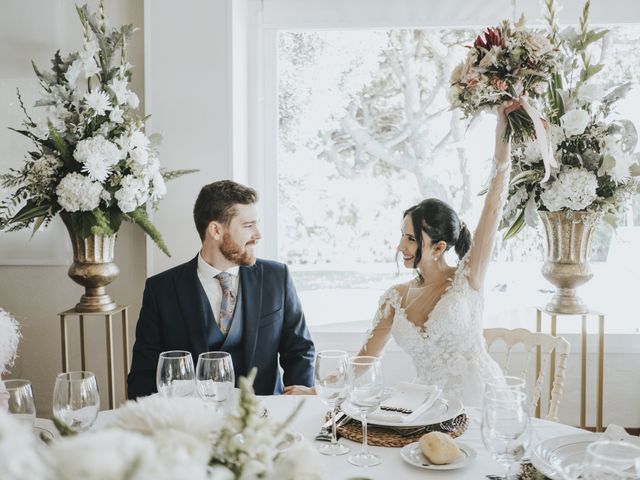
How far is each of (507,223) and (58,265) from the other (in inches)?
81.2

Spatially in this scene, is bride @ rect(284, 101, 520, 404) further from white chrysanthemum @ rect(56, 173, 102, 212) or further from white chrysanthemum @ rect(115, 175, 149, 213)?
white chrysanthemum @ rect(56, 173, 102, 212)

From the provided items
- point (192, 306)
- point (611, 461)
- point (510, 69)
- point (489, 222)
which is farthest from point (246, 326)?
point (611, 461)

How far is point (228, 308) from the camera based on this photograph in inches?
98.8

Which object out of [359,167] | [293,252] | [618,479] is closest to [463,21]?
[359,167]

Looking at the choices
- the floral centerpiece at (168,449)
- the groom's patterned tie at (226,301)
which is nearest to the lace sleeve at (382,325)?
the groom's patterned tie at (226,301)

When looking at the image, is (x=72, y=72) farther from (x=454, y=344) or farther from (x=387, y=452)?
(x=387, y=452)

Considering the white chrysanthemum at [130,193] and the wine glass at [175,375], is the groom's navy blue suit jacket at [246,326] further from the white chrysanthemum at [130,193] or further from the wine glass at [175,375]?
the wine glass at [175,375]

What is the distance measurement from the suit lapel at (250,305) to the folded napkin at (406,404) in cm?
81

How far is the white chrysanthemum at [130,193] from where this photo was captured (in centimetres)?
261

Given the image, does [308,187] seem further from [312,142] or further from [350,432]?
[350,432]

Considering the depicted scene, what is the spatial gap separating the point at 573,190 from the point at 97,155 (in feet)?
5.90

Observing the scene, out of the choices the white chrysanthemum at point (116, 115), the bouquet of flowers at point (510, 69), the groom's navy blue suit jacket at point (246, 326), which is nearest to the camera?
the bouquet of flowers at point (510, 69)

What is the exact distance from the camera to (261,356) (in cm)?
255

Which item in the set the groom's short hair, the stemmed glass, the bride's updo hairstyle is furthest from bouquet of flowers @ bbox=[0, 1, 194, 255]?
the stemmed glass
